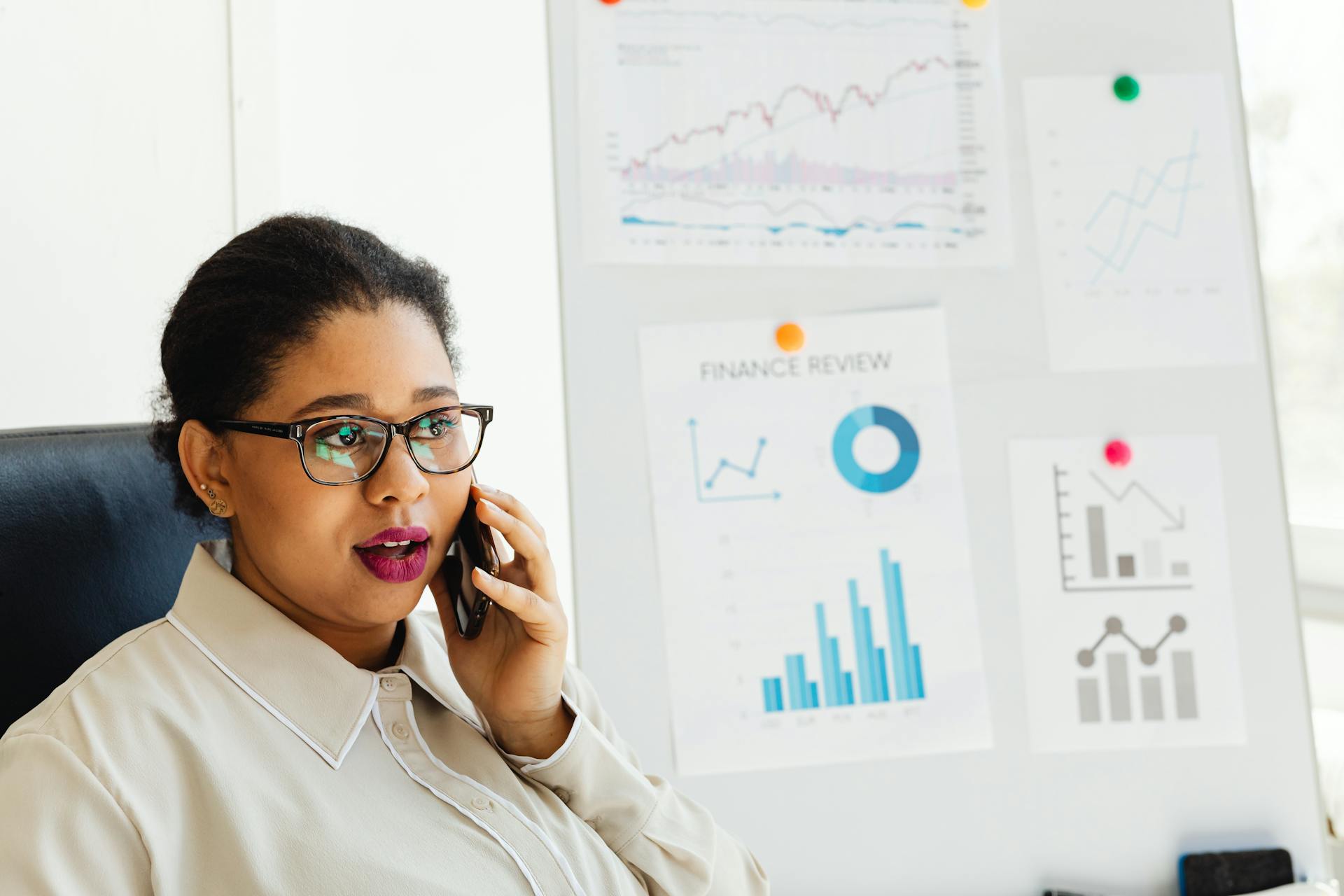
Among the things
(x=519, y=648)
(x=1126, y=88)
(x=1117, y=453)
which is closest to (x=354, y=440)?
(x=519, y=648)

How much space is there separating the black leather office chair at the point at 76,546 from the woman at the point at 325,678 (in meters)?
0.04

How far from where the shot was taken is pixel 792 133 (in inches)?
58.8

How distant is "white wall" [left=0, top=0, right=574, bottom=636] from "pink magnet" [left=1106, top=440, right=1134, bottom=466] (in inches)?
43.0

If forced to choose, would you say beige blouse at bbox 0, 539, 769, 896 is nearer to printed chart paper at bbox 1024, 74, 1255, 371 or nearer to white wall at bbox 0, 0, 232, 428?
white wall at bbox 0, 0, 232, 428

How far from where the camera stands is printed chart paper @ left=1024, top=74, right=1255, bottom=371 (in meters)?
1.52

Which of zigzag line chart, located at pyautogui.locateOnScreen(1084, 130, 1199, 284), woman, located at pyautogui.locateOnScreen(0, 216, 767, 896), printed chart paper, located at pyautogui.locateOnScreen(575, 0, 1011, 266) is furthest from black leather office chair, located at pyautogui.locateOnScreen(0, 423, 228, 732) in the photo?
zigzag line chart, located at pyautogui.locateOnScreen(1084, 130, 1199, 284)

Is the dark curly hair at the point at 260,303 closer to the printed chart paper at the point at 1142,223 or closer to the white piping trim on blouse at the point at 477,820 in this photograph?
the white piping trim on blouse at the point at 477,820

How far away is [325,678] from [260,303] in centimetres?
31

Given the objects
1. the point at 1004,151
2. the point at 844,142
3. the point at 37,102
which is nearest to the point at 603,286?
the point at 844,142

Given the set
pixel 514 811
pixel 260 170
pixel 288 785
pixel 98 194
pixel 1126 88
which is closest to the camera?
pixel 288 785

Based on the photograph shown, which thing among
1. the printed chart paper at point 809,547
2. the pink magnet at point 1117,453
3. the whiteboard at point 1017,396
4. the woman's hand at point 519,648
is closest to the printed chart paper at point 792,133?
the whiteboard at point 1017,396

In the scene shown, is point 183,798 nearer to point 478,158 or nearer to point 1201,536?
point 1201,536

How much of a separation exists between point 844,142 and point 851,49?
0.13 meters

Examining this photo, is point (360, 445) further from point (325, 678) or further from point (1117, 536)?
point (1117, 536)
